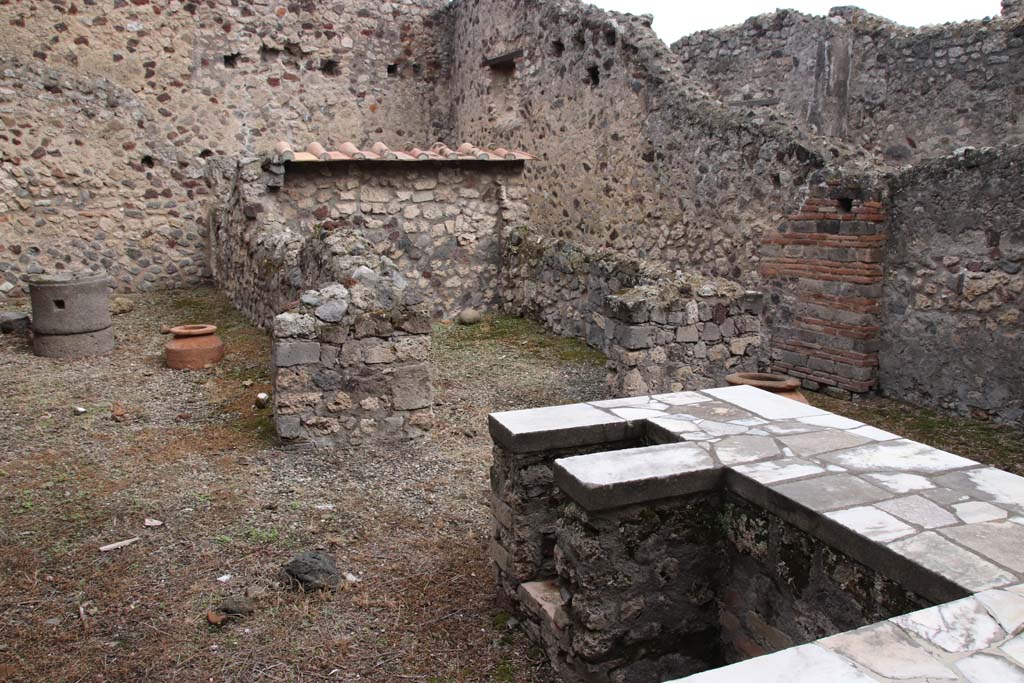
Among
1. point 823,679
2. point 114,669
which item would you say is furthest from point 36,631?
point 823,679

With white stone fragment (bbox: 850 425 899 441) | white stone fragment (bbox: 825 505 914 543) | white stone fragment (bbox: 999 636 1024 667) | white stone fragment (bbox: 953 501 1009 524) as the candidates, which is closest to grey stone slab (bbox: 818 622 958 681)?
white stone fragment (bbox: 999 636 1024 667)

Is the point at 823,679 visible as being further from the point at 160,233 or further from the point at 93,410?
the point at 160,233

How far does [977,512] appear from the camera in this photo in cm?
279

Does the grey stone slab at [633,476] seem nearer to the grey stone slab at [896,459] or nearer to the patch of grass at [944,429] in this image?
the grey stone slab at [896,459]

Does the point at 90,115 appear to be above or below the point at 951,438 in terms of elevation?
above

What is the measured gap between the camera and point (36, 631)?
142 inches

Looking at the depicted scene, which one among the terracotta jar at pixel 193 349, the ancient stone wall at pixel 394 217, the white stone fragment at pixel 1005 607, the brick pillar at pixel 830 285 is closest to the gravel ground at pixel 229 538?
the terracotta jar at pixel 193 349

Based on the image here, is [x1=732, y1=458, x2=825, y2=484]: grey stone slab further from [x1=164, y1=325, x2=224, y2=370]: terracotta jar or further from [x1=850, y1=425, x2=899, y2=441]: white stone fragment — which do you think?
[x1=164, y1=325, x2=224, y2=370]: terracotta jar

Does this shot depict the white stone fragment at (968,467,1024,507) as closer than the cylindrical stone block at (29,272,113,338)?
Yes

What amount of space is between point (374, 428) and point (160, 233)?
8.23 m

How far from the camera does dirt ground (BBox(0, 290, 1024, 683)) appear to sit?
351 cm

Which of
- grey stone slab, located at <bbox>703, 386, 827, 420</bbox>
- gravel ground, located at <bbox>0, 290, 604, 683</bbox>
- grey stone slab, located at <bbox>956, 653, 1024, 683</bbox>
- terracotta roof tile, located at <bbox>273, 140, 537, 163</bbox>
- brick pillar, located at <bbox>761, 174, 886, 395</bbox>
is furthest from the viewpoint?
terracotta roof tile, located at <bbox>273, 140, 537, 163</bbox>

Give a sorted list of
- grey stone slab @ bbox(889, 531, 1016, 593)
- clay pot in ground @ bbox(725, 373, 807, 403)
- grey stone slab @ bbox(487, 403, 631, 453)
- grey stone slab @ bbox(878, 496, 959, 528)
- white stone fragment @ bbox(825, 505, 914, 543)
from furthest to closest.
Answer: clay pot in ground @ bbox(725, 373, 807, 403) < grey stone slab @ bbox(487, 403, 631, 453) < grey stone slab @ bbox(878, 496, 959, 528) < white stone fragment @ bbox(825, 505, 914, 543) < grey stone slab @ bbox(889, 531, 1016, 593)

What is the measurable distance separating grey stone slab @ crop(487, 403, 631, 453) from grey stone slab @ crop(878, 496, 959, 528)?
1.25 m
